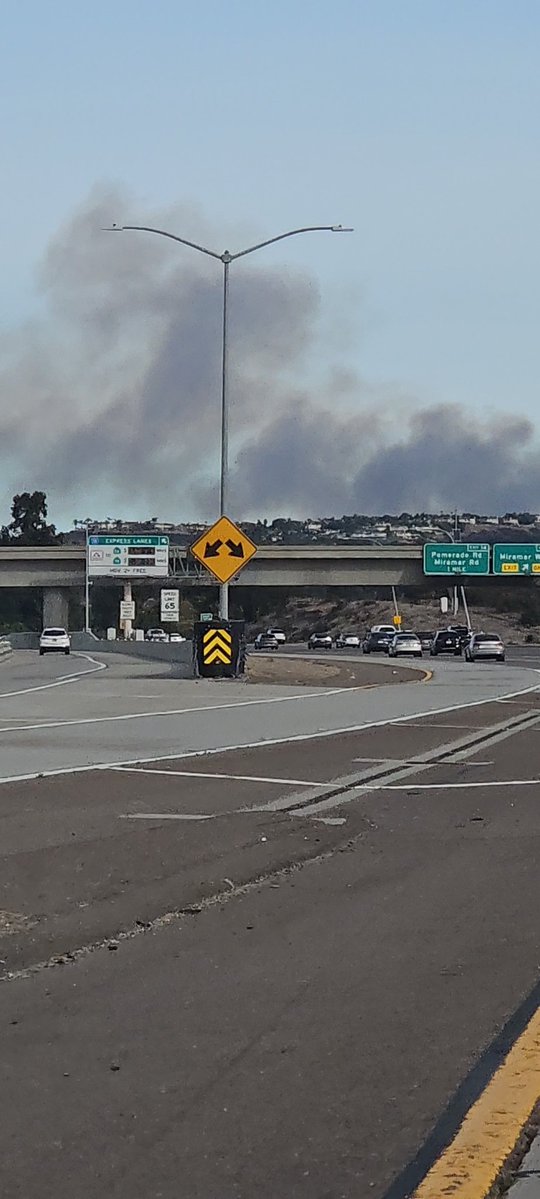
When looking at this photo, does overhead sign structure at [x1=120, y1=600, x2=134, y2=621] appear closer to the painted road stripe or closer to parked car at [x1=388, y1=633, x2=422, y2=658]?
parked car at [x1=388, y1=633, x2=422, y2=658]

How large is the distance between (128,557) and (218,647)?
69564mm

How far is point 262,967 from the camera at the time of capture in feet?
26.0

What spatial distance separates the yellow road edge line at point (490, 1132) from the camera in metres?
4.91

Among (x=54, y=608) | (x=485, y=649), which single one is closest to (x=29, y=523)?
(x=54, y=608)

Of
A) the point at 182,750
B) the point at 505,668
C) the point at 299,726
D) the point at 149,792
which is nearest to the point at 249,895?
the point at 149,792

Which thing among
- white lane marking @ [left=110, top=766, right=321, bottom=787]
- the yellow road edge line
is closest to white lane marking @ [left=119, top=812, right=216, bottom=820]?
white lane marking @ [left=110, top=766, right=321, bottom=787]

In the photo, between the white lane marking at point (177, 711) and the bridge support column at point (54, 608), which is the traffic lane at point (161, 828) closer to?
the white lane marking at point (177, 711)

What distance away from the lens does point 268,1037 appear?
666 centimetres

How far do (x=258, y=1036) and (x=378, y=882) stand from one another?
3.75 meters

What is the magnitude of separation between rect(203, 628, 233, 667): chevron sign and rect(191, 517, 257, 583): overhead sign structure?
7.16 feet

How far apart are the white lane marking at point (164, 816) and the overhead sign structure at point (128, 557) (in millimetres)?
96066

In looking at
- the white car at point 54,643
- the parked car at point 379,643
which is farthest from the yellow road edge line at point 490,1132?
the parked car at point 379,643

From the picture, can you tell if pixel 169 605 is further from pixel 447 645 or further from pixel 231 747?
pixel 231 747

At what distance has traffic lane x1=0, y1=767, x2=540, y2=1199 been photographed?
17.0ft
